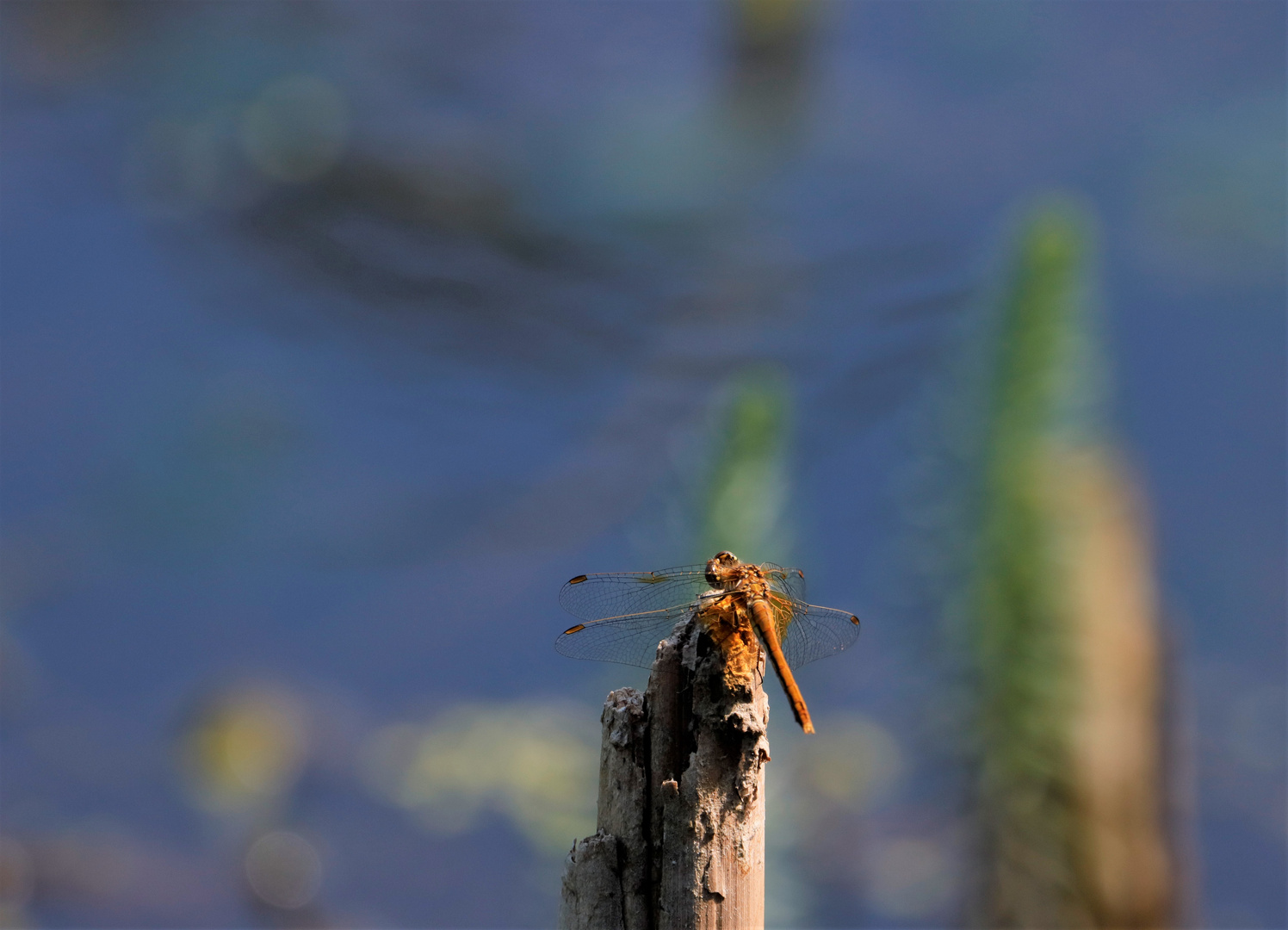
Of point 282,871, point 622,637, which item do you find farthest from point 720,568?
point 282,871

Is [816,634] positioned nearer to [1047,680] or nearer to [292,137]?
[1047,680]

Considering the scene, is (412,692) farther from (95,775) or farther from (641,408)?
(641,408)

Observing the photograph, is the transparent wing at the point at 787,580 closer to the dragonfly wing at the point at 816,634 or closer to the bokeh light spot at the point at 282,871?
the dragonfly wing at the point at 816,634

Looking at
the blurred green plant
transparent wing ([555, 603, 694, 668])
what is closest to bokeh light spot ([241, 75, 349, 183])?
the blurred green plant

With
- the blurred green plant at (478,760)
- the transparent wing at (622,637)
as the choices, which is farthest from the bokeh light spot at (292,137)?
→ the transparent wing at (622,637)

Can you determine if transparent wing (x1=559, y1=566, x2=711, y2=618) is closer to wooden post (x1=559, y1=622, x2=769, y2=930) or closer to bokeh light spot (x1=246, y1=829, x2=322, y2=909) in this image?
wooden post (x1=559, y1=622, x2=769, y2=930)
